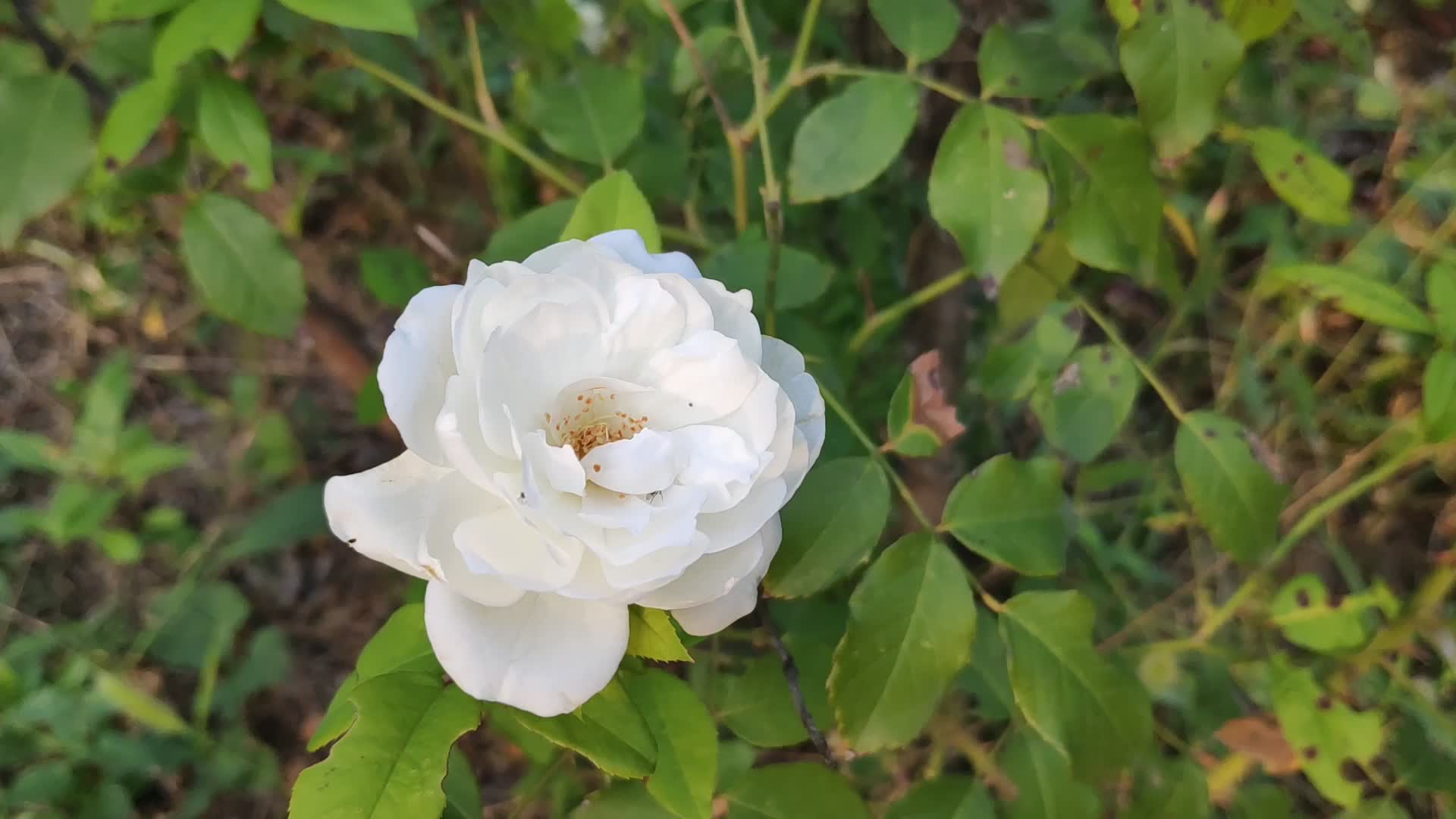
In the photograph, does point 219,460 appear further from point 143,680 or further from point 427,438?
point 427,438

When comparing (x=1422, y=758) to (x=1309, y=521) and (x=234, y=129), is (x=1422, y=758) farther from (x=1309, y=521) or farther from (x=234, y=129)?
(x=234, y=129)

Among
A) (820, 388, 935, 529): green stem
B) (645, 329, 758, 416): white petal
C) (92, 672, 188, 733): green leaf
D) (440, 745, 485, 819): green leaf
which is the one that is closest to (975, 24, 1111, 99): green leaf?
(820, 388, 935, 529): green stem

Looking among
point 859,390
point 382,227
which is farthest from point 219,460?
point 859,390

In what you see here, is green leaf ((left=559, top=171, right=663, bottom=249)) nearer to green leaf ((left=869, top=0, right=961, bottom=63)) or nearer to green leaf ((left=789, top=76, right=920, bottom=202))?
green leaf ((left=789, top=76, right=920, bottom=202))

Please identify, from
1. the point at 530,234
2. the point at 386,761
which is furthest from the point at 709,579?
the point at 530,234

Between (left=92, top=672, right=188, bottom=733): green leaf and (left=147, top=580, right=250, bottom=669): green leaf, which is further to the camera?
(left=147, top=580, right=250, bottom=669): green leaf

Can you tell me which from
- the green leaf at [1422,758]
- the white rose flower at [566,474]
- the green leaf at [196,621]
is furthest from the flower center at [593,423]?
the green leaf at [196,621]
